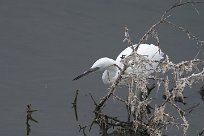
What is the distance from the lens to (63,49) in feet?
29.7

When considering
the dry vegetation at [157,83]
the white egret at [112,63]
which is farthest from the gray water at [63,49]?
the dry vegetation at [157,83]

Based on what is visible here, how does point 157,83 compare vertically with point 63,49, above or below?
below

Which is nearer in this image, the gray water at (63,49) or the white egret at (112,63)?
the gray water at (63,49)

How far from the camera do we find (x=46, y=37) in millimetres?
9305

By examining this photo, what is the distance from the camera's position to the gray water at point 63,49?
7.15 m

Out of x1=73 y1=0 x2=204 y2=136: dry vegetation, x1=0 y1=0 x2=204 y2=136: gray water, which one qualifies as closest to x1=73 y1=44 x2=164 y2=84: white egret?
x1=0 y1=0 x2=204 y2=136: gray water

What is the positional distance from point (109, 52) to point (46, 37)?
3.60ft

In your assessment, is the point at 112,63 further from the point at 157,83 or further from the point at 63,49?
the point at 157,83

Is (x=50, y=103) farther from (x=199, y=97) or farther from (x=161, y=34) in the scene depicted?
(x=161, y=34)

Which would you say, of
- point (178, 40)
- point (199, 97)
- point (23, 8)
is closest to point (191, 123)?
point (199, 97)

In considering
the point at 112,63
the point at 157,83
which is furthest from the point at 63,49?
the point at 157,83

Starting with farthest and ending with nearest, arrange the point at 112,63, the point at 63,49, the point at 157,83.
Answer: the point at 63,49, the point at 112,63, the point at 157,83

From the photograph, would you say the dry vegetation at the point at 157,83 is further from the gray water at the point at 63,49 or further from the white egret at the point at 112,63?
the white egret at the point at 112,63

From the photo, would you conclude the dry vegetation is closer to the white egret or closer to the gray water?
the gray water
